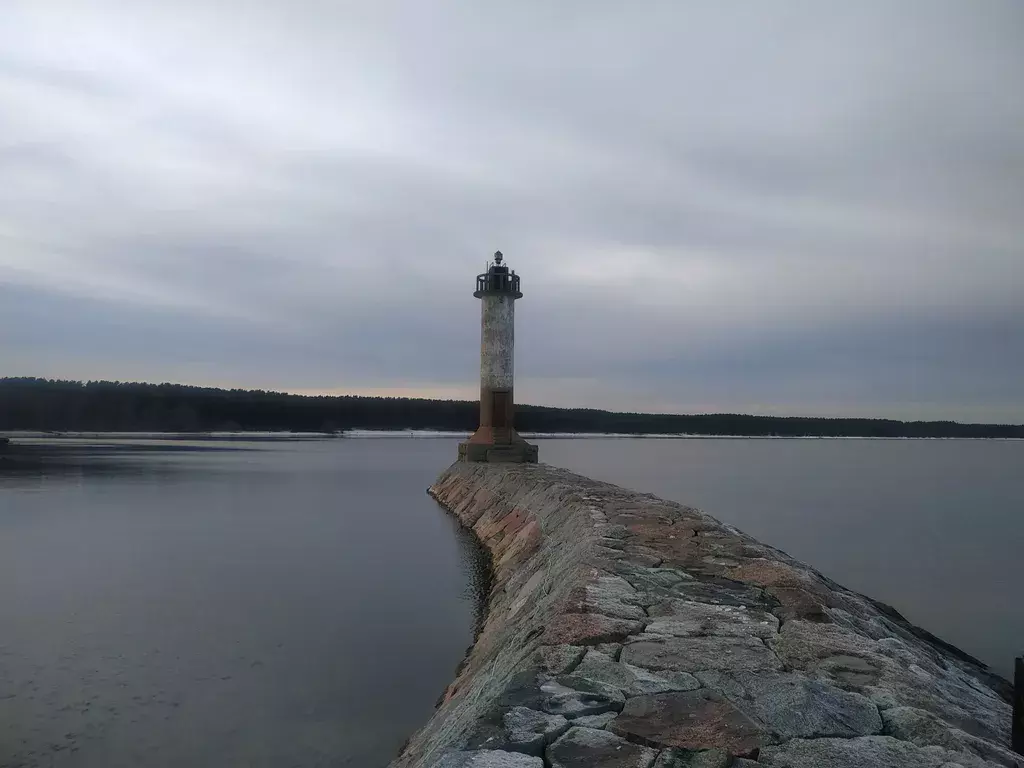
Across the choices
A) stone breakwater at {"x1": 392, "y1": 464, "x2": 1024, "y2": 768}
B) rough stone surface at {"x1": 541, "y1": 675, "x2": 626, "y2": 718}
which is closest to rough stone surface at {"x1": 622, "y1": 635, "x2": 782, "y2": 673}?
stone breakwater at {"x1": 392, "y1": 464, "x2": 1024, "y2": 768}

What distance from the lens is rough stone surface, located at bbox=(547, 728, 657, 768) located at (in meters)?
2.80

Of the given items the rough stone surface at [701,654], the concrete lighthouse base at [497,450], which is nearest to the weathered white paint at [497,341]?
the concrete lighthouse base at [497,450]

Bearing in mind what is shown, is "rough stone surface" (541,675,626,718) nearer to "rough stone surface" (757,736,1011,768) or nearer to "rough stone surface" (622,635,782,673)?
"rough stone surface" (622,635,782,673)

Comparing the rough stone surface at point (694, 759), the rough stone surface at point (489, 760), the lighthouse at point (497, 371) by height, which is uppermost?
the lighthouse at point (497, 371)

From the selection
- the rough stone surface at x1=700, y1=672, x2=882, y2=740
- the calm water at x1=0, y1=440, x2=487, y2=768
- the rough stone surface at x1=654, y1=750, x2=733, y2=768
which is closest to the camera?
A: the rough stone surface at x1=654, y1=750, x2=733, y2=768

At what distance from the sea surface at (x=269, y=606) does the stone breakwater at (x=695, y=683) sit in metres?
1.29

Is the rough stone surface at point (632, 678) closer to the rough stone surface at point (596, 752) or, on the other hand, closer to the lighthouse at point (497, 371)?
the rough stone surface at point (596, 752)

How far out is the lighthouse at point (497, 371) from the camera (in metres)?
21.6

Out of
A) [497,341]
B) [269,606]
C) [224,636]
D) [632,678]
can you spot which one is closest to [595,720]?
[632,678]

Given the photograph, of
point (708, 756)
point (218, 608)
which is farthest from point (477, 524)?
point (708, 756)

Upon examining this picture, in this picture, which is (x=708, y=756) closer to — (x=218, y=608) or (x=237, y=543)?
(x=218, y=608)

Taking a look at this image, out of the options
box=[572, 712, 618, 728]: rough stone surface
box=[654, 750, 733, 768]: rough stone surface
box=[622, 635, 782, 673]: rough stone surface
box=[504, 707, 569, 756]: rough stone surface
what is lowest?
box=[504, 707, 569, 756]: rough stone surface

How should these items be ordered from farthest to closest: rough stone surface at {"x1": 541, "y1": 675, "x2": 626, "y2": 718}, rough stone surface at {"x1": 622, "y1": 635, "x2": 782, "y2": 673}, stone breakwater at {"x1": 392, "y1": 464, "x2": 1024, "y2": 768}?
rough stone surface at {"x1": 622, "y1": 635, "x2": 782, "y2": 673}
rough stone surface at {"x1": 541, "y1": 675, "x2": 626, "y2": 718}
stone breakwater at {"x1": 392, "y1": 464, "x2": 1024, "y2": 768}

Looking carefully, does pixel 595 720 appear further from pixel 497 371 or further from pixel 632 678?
pixel 497 371
